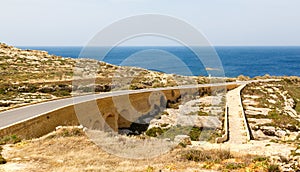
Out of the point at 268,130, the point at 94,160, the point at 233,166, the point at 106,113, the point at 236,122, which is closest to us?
the point at 233,166

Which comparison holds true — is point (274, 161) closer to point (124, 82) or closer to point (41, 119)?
point (41, 119)

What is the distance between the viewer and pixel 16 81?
89.9 feet

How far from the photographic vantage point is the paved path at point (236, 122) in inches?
647

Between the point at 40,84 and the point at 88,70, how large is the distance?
996 centimetres

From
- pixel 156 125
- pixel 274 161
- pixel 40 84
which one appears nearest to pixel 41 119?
pixel 156 125

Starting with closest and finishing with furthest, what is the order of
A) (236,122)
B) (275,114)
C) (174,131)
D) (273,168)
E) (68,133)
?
(273,168), (68,133), (174,131), (236,122), (275,114)

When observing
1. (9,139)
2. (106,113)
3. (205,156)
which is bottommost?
(106,113)

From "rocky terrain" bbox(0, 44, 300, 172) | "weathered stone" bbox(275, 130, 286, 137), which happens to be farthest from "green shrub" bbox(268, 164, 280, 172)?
"weathered stone" bbox(275, 130, 286, 137)

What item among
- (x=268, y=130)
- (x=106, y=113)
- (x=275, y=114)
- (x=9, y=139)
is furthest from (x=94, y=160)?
(x=275, y=114)

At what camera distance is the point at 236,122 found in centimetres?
2009

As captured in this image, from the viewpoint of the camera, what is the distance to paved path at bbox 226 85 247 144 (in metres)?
16.4

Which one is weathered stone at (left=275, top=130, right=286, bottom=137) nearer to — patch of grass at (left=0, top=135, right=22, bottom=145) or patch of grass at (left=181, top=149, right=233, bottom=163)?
patch of grass at (left=181, top=149, right=233, bottom=163)

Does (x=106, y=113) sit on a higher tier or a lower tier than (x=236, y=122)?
higher

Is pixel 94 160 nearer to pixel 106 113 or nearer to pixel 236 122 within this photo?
pixel 106 113
